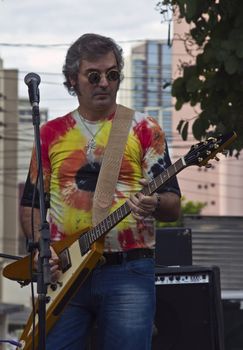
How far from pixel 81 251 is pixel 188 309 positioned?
1664 millimetres

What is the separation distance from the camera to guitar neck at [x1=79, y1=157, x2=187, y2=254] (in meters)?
4.33

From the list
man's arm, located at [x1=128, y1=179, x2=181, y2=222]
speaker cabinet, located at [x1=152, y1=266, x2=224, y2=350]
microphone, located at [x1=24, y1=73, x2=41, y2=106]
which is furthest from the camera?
speaker cabinet, located at [x1=152, y1=266, x2=224, y2=350]

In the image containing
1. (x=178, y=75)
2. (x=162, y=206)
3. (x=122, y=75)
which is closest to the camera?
(x=162, y=206)

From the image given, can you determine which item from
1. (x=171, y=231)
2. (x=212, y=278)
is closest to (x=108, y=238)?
(x=212, y=278)

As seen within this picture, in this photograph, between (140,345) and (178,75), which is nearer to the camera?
(140,345)

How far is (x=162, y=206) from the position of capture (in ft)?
14.6

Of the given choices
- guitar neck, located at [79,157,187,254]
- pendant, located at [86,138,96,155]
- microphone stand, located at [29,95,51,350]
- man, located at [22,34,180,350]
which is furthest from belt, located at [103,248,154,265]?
pendant, located at [86,138,96,155]

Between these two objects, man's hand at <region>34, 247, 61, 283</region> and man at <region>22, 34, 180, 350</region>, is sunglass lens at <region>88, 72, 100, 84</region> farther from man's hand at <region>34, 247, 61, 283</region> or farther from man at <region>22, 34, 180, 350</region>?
man's hand at <region>34, 247, 61, 283</region>

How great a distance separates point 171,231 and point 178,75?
1.83m

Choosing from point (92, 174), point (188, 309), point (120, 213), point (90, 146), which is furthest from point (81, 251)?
point (188, 309)

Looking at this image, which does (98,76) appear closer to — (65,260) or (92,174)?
(92,174)

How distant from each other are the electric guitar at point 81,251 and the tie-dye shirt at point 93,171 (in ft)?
0.27

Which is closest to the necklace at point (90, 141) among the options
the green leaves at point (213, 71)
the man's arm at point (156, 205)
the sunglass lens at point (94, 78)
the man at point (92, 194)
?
the man at point (92, 194)

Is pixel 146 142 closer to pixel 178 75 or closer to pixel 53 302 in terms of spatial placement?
pixel 53 302
